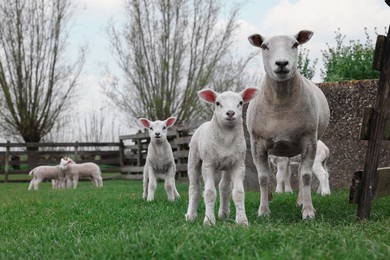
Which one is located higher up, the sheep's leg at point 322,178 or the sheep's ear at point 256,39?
the sheep's ear at point 256,39

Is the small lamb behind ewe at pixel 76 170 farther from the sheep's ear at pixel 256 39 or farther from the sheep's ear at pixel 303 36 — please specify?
the sheep's ear at pixel 303 36

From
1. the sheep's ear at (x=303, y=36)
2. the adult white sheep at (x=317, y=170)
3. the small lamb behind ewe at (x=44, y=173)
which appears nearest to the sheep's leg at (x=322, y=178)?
the adult white sheep at (x=317, y=170)

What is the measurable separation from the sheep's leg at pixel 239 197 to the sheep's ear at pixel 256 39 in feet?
5.48

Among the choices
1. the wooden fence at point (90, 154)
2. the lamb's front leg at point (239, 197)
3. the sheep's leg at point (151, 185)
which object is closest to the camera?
the lamb's front leg at point (239, 197)

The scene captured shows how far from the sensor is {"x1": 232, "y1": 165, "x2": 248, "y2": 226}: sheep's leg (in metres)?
5.43

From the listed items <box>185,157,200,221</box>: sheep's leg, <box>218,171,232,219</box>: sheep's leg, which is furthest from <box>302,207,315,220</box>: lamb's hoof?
<box>185,157,200,221</box>: sheep's leg

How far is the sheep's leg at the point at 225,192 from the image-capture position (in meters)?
5.97

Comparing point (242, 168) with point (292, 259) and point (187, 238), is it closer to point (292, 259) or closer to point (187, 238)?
point (187, 238)

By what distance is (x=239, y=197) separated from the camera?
553 centimetres

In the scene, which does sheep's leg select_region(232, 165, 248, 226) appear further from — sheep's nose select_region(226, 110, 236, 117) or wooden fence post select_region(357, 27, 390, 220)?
wooden fence post select_region(357, 27, 390, 220)

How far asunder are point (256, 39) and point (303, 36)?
0.54 m

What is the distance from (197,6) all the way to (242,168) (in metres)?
19.7

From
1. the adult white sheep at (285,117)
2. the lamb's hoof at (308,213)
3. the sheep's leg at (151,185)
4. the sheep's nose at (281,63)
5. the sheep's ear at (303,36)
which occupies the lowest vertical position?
the sheep's leg at (151,185)

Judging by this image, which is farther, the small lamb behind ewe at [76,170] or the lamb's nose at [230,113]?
the small lamb behind ewe at [76,170]
